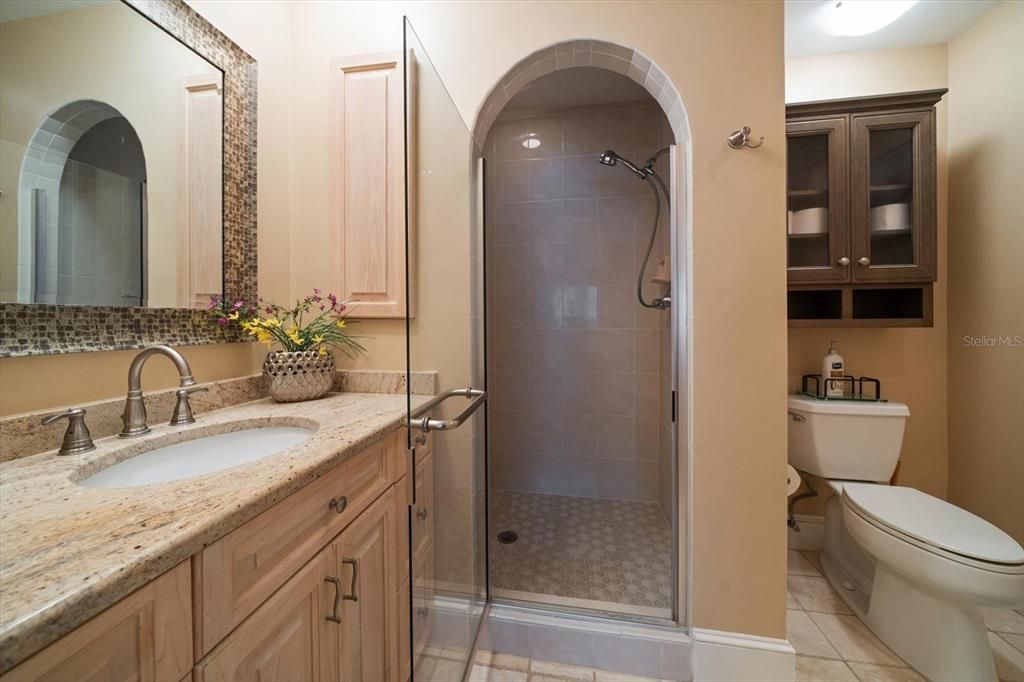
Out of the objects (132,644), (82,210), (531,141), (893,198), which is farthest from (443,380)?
(893,198)

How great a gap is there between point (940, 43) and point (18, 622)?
10.6 feet

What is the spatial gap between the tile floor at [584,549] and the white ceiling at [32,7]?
2010 mm

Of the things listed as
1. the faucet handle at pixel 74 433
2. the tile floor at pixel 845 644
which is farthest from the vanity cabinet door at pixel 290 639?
the tile floor at pixel 845 644

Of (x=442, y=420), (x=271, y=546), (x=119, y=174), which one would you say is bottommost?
(x=271, y=546)

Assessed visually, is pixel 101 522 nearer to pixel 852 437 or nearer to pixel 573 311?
pixel 573 311

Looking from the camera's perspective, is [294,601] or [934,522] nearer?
[294,601]

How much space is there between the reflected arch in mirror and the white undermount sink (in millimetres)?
387

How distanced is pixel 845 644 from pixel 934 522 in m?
0.54

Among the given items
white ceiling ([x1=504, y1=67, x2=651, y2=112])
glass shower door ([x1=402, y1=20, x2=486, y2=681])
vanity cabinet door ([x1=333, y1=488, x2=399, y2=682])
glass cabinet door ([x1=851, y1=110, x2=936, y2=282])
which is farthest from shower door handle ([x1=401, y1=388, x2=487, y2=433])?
glass cabinet door ([x1=851, y1=110, x2=936, y2=282])

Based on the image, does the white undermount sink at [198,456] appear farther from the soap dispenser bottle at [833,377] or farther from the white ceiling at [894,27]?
the white ceiling at [894,27]

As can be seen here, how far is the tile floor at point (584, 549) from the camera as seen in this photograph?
1.42 meters

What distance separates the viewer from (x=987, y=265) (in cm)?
150

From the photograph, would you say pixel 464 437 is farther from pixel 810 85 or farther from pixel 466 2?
pixel 810 85

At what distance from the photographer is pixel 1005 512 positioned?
1446 millimetres
